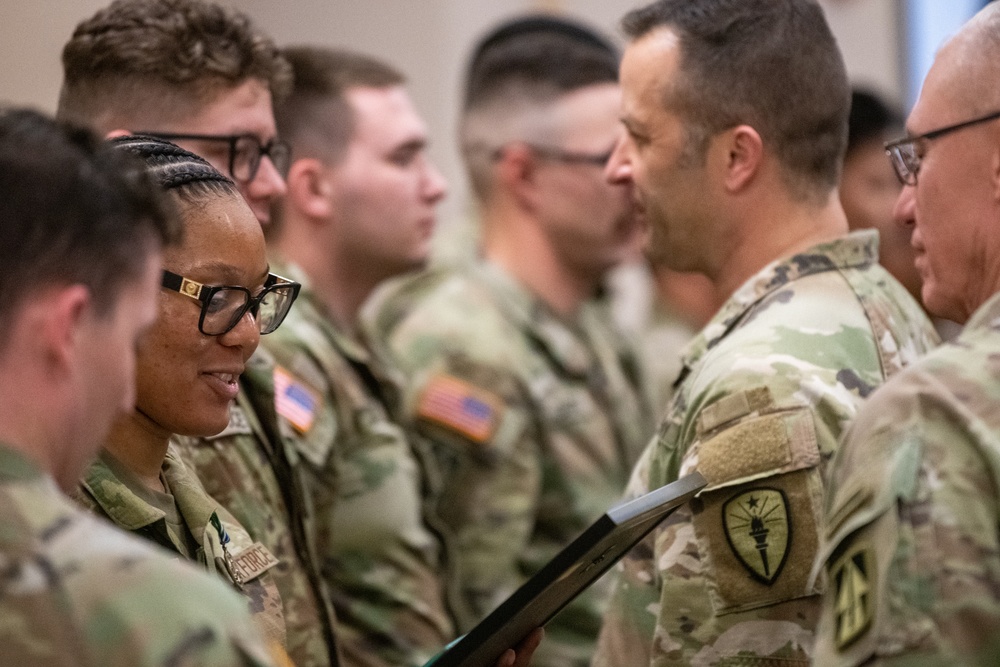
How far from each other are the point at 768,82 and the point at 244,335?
106 centimetres

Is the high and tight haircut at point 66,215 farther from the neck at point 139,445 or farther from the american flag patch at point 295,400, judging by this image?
the american flag patch at point 295,400

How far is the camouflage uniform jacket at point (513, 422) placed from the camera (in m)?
3.51

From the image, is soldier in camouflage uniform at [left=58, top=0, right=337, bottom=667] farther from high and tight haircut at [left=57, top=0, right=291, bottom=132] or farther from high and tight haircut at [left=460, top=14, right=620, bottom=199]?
high and tight haircut at [left=460, top=14, right=620, bottom=199]

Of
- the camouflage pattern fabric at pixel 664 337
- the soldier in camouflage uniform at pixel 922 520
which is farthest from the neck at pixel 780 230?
the camouflage pattern fabric at pixel 664 337

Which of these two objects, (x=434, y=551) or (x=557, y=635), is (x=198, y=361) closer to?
(x=434, y=551)

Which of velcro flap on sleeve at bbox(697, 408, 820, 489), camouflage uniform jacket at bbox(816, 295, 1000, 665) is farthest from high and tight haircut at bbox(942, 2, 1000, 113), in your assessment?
velcro flap on sleeve at bbox(697, 408, 820, 489)

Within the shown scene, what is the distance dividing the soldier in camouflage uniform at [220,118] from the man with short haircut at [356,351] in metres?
0.19

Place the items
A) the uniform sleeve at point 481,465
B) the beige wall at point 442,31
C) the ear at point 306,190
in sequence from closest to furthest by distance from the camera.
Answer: the ear at point 306,190
the uniform sleeve at point 481,465
the beige wall at point 442,31

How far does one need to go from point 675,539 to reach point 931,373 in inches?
25.7

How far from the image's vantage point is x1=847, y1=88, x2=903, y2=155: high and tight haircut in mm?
4184

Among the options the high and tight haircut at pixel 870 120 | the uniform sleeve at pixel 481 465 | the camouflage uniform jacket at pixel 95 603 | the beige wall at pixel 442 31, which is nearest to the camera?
the camouflage uniform jacket at pixel 95 603

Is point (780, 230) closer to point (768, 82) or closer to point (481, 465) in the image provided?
point (768, 82)

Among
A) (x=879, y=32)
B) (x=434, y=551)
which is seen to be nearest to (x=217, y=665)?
(x=434, y=551)

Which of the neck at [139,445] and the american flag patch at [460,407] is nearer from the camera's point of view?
the neck at [139,445]
